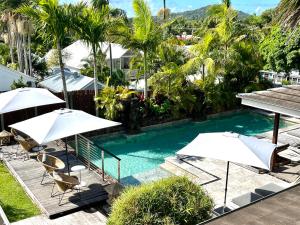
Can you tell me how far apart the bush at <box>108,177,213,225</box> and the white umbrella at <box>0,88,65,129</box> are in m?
7.13

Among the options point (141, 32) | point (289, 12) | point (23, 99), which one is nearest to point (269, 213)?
point (289, 12)

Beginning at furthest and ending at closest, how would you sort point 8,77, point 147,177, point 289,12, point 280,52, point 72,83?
point 280,52, point 72,83, point 8,77, point 147,177, point 289,12

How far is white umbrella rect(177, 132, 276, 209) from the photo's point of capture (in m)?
8.34

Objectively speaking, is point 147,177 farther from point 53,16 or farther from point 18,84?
point 18,84

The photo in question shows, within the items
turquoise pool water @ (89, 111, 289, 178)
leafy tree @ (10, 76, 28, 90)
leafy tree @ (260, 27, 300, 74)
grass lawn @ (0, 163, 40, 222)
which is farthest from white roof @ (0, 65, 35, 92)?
leafy tree @ (260, 27, 300, 74)

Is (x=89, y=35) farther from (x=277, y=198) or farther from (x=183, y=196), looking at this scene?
(x=277, y=198)

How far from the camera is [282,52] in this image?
2314 cm

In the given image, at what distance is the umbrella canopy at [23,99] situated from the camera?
12938mm

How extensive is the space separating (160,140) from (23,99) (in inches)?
298

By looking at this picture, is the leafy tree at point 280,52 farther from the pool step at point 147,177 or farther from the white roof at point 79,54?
the pool step at point 147,177

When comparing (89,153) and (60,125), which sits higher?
(60,125)

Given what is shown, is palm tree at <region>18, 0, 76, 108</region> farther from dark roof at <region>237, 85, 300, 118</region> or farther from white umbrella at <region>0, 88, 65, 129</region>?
dark roof at <region>237, 85, 300, 118</region>

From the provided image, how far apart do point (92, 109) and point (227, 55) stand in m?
9.08

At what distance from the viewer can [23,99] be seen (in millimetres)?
13227
